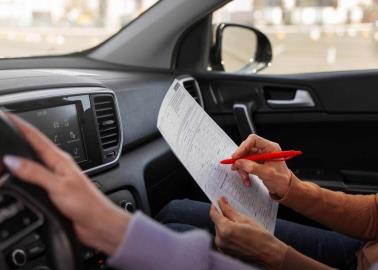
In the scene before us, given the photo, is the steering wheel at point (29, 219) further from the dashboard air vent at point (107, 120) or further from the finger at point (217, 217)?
the dashboard air vent at point (107, 120)

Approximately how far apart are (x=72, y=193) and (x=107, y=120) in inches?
33.8

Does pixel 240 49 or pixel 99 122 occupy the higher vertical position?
pixel 99 122

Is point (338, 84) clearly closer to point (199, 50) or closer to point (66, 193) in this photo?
point (199, 50)

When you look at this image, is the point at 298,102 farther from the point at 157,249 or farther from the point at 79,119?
the point at 157,249

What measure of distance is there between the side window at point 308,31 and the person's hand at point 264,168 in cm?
88

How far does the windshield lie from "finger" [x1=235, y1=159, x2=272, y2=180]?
98 cm

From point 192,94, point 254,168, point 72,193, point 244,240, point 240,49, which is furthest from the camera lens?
point 240,49

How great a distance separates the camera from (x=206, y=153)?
1.29 metres

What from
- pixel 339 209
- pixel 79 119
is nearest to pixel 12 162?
pixel 79 119

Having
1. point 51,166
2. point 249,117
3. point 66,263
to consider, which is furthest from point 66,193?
point 249,117

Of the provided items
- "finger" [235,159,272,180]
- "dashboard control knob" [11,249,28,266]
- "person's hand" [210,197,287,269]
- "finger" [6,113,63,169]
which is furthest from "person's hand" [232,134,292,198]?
"finger" [6,113,63,169]

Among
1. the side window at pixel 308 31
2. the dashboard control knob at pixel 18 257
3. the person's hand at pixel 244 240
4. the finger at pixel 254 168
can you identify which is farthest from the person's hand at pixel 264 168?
the side window at pixel 308 31

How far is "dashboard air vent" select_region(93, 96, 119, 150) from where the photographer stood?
1521mm

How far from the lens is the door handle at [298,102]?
7.24 feet
